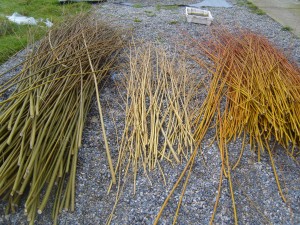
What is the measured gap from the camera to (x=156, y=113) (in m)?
2.29

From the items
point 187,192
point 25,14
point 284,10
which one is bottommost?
point 187,192

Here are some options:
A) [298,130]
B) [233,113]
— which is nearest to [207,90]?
[233,113]

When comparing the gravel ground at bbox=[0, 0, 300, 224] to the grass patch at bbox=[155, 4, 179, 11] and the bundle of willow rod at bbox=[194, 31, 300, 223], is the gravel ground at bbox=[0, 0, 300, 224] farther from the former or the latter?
the grass patch at bbox=[155, 4, 179, 11]

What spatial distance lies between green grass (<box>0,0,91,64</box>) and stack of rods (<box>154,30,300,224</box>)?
198cm

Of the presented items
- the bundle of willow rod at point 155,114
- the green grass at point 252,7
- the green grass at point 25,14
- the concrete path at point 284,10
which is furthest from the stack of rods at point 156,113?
the green grass at point 252,7

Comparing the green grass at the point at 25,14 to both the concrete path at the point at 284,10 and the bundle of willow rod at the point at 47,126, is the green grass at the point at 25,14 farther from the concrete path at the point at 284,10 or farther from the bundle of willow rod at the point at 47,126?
the concrete path at the point at 284,10

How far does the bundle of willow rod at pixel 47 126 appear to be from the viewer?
5.16 feet

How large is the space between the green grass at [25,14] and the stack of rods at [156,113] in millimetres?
1345

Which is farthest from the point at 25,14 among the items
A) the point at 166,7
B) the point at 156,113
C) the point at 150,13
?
the point at 156,113

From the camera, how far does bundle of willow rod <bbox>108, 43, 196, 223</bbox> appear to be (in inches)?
78.6

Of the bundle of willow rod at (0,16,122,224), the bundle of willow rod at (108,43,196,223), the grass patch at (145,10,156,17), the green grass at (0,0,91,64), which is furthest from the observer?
the grass patch at (145,10,156,17)

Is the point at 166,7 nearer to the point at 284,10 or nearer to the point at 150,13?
the point at 150,13

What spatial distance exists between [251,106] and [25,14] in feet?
12.1

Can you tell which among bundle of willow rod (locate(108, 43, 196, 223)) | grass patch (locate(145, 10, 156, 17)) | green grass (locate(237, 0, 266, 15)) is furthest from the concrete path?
bundle of willow rod (locate(108, 43, 196, 223))
